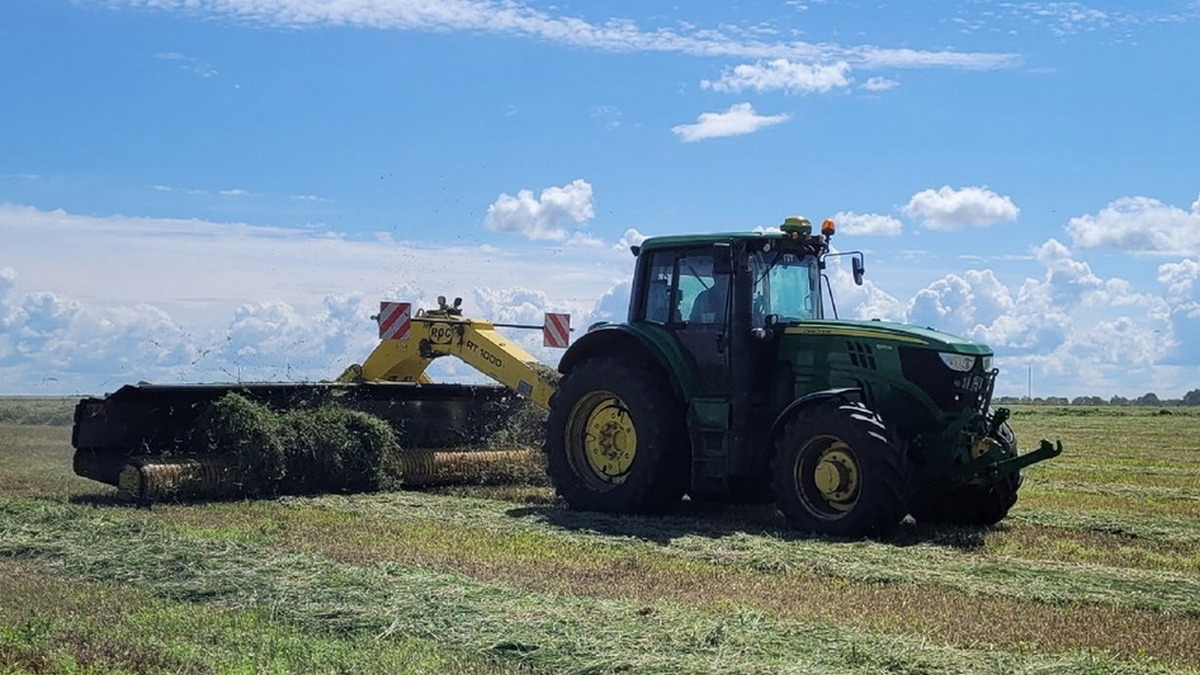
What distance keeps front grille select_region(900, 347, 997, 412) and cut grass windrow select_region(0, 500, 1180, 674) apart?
14.6ft

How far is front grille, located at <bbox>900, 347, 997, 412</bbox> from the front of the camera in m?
11.2

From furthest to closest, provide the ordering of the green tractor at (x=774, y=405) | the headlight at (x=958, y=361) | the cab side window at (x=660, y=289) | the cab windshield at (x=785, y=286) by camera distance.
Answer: the cab side window at (x=660, y=289), the cab windshield at (x=785, y=286), the headlight at (x=958, y=361), the green tractor at (x=774, y=405)

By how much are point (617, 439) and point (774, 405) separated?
1.57m

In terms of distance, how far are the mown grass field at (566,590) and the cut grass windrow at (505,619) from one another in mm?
20

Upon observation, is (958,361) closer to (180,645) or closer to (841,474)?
(841,474)

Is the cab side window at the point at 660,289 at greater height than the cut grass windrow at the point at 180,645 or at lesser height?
greater

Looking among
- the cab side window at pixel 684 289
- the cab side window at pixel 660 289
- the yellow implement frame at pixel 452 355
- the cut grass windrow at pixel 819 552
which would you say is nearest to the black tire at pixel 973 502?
the cut grass windrow at pixel 819 552

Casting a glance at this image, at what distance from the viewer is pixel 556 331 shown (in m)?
15.8

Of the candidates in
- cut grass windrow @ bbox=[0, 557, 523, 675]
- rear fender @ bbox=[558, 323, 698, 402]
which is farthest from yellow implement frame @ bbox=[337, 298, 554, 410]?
cut grass windrow @ bbox=[0, 557, 523, 675]

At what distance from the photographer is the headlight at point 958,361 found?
11227 millimetres

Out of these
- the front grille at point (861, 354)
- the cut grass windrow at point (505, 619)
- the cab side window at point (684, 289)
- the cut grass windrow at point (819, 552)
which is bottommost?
the cut grass windrow at point (505, 619)

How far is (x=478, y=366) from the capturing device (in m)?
15.1

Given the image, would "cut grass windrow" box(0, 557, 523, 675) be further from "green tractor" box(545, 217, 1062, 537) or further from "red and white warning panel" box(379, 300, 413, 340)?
"red and white warning panel" box(379, 300, 413, 340)

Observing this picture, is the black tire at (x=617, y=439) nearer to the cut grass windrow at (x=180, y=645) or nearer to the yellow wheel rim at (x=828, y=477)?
the yellow wheel rim at (x=828, y=477)
